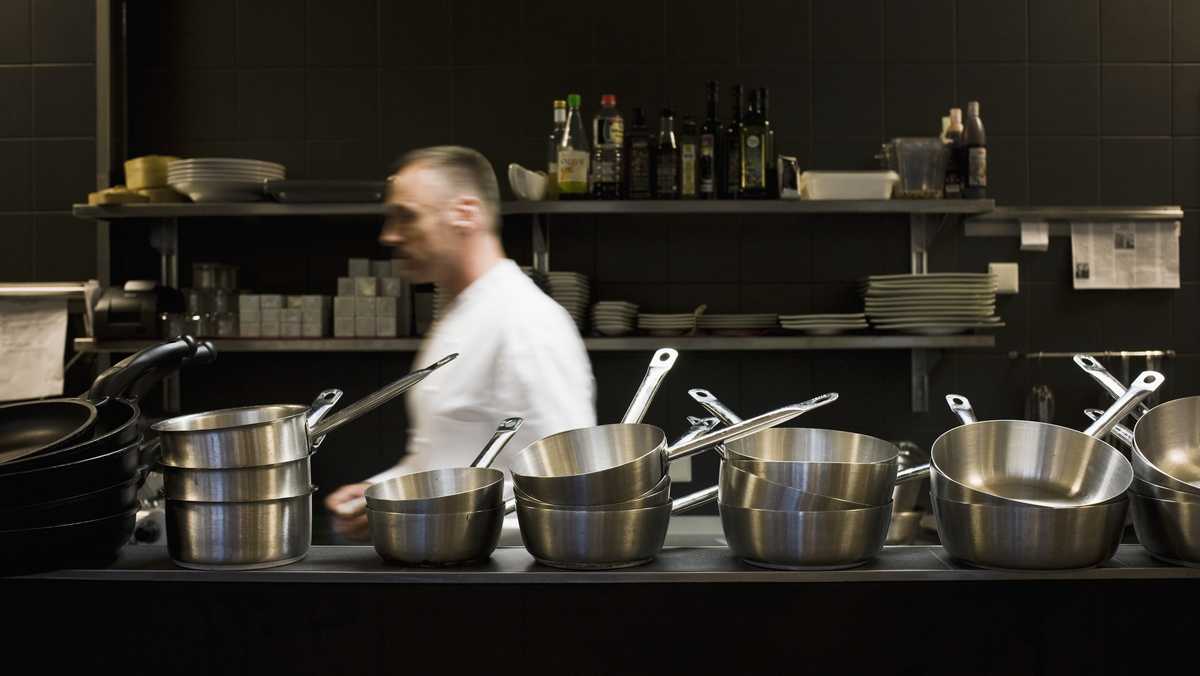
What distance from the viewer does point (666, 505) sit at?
1.05m

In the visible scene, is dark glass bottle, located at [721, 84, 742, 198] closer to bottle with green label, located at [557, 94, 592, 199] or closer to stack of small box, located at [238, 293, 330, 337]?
bottle with green label, located at [557, 94, 592, 199]

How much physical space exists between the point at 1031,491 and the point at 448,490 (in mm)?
667

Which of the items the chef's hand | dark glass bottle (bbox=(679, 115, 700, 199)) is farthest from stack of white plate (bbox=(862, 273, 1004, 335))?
the chef's hand

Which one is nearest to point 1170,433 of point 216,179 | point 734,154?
point 734,154

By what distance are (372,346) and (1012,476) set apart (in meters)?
1.88

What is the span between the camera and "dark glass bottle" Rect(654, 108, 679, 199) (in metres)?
2.69

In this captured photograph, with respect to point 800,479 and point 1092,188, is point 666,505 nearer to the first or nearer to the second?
point 800,479

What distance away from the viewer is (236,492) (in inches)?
40.7

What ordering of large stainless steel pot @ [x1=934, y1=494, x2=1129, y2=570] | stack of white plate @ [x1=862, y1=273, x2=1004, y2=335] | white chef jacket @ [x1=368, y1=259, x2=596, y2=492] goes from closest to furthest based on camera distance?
1. large stainless steel pot @ [x1=934, y1=494, x2=1129, y2=570]
2. white chef jacket @ [x1=368, y1=259, x2=596, y2=492]
3. stack of white plate @ [x1=862, y1=273, x2=1004, y2=335]

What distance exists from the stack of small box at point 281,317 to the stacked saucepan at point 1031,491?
1.91 m

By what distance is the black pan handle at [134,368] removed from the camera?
3.80ft

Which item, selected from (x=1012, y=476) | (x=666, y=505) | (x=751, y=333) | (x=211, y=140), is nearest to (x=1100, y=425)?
(x=1012, y=476)

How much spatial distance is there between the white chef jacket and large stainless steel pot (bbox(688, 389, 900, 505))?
0.63m

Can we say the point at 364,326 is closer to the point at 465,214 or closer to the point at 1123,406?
the point at 465,214
